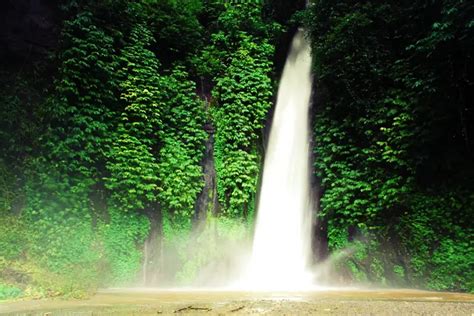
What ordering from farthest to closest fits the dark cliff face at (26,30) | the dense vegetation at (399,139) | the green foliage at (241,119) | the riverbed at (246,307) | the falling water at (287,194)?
the green foliage at (241,119) → the falling water at (287,194) → the dark cliff face at (26,30) → the dense vegetation at (399,139) → the riverbed at (246,307)

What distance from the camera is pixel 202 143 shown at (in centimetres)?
1169

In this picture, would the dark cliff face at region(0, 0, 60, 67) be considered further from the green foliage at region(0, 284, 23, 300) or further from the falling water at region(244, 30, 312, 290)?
the falling water at region(244, 30, 312, 290)

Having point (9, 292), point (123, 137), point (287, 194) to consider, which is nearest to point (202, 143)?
point (123, 137)

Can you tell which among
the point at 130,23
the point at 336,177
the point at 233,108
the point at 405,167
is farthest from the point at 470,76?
the point at 130,23

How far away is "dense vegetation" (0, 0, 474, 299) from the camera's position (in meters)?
8.69

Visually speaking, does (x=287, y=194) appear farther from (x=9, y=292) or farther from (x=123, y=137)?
(x=9, y=292)

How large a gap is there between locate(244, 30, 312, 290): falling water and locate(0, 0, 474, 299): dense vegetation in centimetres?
74

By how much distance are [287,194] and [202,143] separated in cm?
321

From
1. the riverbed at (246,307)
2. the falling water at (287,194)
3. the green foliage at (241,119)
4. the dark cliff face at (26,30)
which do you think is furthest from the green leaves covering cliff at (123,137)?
the riverbed at (246,307)

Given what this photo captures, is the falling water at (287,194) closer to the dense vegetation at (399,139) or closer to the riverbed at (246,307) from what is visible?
the dense vegetation at (399,139)

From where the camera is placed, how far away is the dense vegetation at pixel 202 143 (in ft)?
28.5

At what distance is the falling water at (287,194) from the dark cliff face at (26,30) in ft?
24.4

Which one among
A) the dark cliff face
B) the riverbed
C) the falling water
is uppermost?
the dark cliff face

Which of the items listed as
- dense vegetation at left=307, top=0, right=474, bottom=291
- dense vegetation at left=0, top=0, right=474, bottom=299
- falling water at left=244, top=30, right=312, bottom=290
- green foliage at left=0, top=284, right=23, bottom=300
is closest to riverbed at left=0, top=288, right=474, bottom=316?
green foliage at left=0, top=284, right=23, bottom=300
